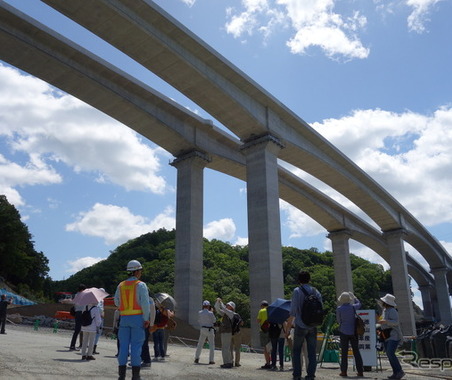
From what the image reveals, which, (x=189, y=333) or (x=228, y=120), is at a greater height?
(x=228, y=120)

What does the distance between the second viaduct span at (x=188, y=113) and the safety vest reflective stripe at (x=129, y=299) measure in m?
15.1

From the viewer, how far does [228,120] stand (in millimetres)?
24297

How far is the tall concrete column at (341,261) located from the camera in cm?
4347

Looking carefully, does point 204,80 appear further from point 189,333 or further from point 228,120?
point 189,333

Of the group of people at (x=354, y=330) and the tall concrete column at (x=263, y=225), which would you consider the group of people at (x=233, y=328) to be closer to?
the group of people at (x=354, y=330)

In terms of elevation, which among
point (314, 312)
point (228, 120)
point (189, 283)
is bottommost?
point (314, 312)

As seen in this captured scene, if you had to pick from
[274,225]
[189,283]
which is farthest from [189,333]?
[274,225]

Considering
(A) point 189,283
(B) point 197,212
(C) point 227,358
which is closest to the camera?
(C) point 227,358

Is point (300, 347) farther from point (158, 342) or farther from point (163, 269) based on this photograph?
point (163, 269)

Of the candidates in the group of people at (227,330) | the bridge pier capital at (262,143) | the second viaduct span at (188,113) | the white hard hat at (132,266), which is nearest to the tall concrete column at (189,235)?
the second viaduct span at (188,113)

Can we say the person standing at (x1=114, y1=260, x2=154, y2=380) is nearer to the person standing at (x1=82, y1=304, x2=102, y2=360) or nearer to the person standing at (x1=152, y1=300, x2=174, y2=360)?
the person standing at (x1=152, y1=300, x2=174, y2=360)

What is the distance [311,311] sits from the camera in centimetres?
665

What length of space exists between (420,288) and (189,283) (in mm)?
63762

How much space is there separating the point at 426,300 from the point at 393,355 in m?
77.7
